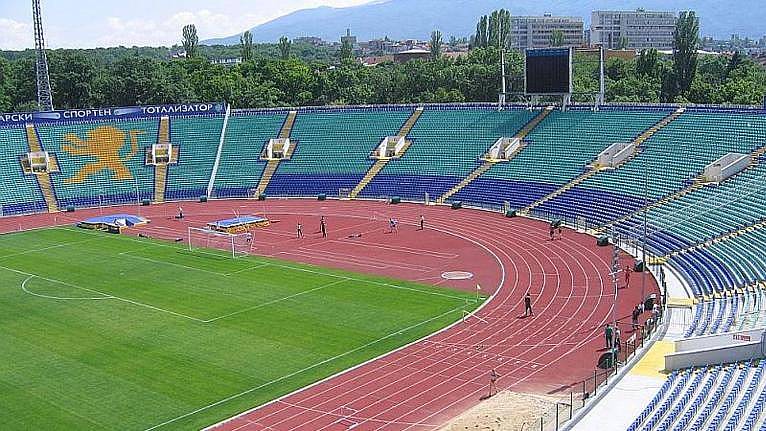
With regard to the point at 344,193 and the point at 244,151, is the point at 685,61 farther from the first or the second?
the point at 244,151

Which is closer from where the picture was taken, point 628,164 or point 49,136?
point 628,164

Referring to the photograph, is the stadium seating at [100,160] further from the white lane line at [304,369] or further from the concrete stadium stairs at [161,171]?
the white lane line at [304,369]

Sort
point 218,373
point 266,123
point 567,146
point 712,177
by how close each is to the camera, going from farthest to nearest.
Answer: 1. point 266,123
2. point 567,146
3. point 712,177
4. point 218,373

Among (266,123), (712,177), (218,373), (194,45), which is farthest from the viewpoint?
(194,45)

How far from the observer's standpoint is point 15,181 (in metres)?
68.2

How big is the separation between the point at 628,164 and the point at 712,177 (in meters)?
7.92

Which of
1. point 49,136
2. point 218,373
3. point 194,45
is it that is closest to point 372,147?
point 49,136

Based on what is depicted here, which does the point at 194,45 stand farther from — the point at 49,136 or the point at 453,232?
the point at 453,232

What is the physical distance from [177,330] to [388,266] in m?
13.5

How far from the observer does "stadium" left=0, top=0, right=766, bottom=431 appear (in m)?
26.7

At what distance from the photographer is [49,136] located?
240ft

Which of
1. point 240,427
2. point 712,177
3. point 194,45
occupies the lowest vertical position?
point 240,427

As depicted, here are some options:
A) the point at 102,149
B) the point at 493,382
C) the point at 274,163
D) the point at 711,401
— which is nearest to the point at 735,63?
the point at 274,163

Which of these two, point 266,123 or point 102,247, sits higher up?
point 266,123
